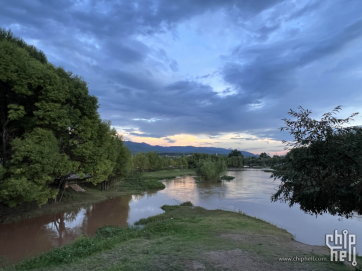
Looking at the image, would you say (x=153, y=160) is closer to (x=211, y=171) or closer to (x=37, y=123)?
(x=211, y=171)

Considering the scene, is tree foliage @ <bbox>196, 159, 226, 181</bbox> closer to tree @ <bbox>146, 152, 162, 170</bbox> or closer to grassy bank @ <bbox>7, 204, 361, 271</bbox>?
tree @ <bbox>146, 152, 162, 170</bbox>

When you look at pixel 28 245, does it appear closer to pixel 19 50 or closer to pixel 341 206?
pixel 19 50

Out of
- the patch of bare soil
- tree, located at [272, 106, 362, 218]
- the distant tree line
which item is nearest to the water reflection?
the patch of bare soil

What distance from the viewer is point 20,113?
13445mm

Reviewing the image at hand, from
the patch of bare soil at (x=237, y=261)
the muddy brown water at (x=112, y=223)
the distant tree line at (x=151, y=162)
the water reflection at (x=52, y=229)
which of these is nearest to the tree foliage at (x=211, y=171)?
the distant tree line at (x=151, y=162)

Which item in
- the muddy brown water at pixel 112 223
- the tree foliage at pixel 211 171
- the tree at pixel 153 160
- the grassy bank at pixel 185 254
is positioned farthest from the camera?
the tree at pixel 153 160

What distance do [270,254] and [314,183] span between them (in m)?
4.42

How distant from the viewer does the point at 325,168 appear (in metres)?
4.37

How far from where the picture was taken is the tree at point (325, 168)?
12.9 ft

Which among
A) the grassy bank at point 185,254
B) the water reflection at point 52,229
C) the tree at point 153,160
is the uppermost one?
the tree at point 153,160

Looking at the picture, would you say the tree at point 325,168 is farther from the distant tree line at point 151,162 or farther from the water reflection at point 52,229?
the distant tree line at point 151,162

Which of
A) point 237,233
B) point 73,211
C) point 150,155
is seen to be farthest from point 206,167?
point 237,233

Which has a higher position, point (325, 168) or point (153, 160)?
point (325, 168)

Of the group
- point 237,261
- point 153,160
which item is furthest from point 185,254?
point 153,160
